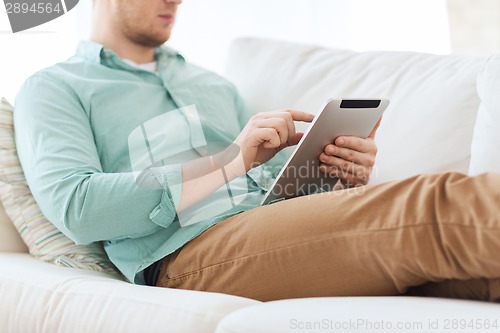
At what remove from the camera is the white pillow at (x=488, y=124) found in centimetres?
128

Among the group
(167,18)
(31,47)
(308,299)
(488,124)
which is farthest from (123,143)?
(31,47)

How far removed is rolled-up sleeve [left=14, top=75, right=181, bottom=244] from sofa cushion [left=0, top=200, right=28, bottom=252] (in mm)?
148

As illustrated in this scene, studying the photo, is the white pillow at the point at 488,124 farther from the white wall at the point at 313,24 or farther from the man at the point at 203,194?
the white wall at the point at 313,24

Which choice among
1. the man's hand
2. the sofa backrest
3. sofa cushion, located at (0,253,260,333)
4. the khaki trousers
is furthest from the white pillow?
sofa cushion, located at (0,253,260,333)

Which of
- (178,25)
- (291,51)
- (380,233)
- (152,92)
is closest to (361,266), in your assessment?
(380,233)

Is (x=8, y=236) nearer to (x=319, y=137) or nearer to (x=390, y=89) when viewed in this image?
(x=319, y=137)

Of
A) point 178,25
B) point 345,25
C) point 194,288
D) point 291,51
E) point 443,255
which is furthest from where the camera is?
Result: point 345,25

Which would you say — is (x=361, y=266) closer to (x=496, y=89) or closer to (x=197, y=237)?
(x=197, y=237)

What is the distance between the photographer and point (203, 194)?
123 centimetres

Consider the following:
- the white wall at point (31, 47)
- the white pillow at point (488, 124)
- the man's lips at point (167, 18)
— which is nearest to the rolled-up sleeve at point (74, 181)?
the man's lips at point (167, 18)

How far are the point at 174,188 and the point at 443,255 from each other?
1.58 feet

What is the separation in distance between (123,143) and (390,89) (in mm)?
621

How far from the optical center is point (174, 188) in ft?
3.89

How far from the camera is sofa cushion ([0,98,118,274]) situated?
4.39 ft
